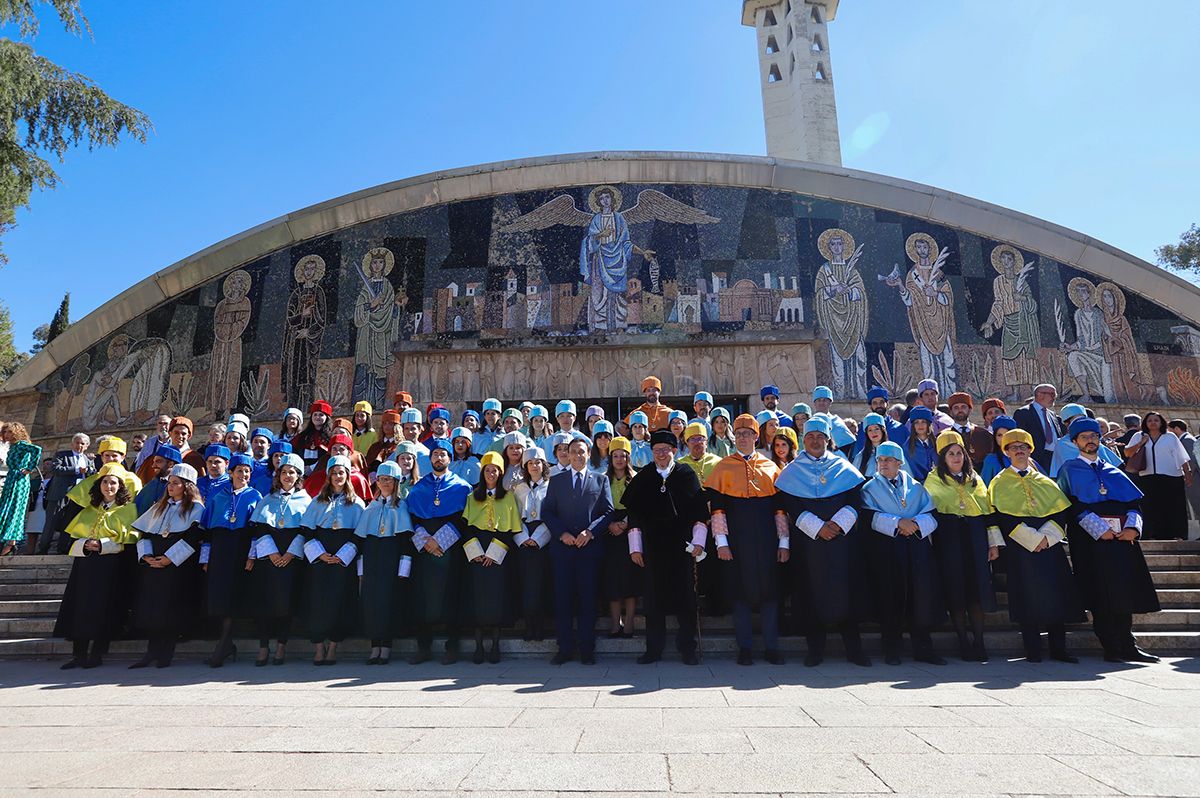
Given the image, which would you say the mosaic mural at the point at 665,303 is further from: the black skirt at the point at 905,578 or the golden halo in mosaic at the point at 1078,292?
the black skirt at the point at 905,578

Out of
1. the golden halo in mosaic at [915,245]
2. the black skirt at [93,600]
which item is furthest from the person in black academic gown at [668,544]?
the golden halo in mosaic at [915,245]

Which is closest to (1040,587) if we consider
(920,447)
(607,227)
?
(920,447)

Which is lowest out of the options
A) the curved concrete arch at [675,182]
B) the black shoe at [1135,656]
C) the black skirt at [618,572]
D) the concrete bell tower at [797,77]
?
the black shoe at [1135,656]

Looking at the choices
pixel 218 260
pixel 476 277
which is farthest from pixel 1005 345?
pixel 218 260

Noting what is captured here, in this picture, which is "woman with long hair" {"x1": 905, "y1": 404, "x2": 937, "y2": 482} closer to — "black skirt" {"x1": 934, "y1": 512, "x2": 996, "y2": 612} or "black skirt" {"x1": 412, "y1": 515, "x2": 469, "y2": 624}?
"black skirt" {"x1": 934, "y1": 512, "x2": 996, "y2": 612}

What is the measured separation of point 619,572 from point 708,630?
1.17 m

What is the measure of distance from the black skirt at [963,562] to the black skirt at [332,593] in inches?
215

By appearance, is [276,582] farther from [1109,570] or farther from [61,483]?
[1109,570]

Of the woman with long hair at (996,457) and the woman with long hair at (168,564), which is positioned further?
the woman with long hair at (996,457)

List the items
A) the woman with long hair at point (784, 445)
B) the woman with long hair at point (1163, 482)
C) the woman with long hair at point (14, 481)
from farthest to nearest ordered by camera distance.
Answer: the woman with long hair at point (14, 481)
the woman with long hair at point (1163, 482)
the woman with long hair at point (784, 445)

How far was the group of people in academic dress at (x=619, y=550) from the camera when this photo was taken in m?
5.75

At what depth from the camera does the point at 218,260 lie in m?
15.9

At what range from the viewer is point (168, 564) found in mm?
6387

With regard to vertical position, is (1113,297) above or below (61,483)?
above
